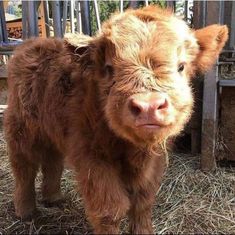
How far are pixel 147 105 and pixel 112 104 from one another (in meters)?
0.34

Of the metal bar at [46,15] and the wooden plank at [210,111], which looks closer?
the wooden plank at [210,111]

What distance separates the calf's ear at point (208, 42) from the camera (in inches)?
115

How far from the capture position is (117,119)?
7.89ft

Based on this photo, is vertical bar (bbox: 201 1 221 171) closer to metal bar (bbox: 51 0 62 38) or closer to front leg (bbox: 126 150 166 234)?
front leg (bbox: 126 150 166 234)

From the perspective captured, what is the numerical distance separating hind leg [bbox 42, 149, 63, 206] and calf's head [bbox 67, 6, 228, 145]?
3.91 feet

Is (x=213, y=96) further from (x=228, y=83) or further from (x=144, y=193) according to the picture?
(x=144, y=193)

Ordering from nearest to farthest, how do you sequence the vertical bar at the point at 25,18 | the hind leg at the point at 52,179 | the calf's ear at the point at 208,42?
1. the calf's ear at the point at 208,42
2. the hind leg at the point at 52,179
3. the vertical bar at the point at 25,18

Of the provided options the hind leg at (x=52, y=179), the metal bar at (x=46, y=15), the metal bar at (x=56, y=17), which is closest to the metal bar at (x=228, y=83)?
the hind leg at (x=52, y=179)

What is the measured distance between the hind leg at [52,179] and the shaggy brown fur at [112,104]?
0.64 ft

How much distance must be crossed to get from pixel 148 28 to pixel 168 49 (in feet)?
0.63

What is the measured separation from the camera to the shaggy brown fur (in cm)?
233

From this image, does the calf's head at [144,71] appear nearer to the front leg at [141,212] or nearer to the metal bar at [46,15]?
the front leg at [141,212]

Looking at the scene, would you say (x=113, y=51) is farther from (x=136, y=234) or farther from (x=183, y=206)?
(x=183, y=206)

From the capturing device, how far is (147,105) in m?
2.12
